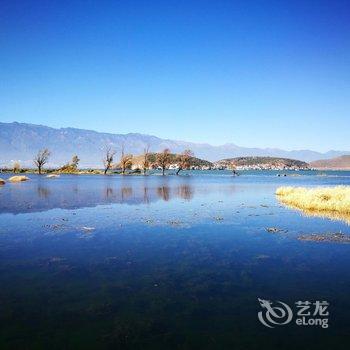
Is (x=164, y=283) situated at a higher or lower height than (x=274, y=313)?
higher

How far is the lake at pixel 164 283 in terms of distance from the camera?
1035 cm

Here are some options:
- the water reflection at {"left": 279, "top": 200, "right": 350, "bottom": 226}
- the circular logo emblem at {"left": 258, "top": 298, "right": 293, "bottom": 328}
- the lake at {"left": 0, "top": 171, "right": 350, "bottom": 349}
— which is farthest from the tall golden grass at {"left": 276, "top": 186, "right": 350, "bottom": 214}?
the circular logo emblem at {"left": 258, "top": 298, "right": 293, "bottom": 328}

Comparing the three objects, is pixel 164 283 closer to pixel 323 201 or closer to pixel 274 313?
pixel 274 313

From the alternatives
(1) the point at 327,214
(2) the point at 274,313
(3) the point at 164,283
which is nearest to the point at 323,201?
(1) the point at 327,214

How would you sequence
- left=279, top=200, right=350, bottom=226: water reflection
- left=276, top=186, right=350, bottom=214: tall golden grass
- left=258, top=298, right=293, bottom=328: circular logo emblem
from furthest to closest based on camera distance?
1. left=276, top=186, right=350, bottom=214: tall golden grass
2. left=279, top=200, right=350, bottom=226: water reflection
3. left=258, top=298, right=293, bottom=328: circular logo emblem

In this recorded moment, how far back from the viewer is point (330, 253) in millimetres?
20562

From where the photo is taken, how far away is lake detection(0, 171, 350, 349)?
10.4 m

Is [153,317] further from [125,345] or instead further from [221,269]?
[221,269]

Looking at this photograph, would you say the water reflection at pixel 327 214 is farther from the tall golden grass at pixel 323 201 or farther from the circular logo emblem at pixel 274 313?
the circular logo emblem at pixel 274 313

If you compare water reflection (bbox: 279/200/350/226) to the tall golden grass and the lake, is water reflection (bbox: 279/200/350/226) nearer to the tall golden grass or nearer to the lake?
the tall golden grass

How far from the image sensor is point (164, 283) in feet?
48.8

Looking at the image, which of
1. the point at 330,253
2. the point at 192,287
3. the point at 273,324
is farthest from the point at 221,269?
the point at 330,253

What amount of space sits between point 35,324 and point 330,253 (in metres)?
16.2

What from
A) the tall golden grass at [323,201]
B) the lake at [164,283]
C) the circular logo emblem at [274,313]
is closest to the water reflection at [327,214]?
the tall golden grass at [323,201]
